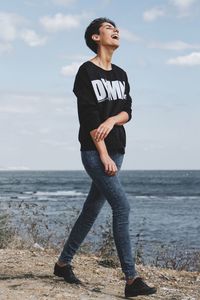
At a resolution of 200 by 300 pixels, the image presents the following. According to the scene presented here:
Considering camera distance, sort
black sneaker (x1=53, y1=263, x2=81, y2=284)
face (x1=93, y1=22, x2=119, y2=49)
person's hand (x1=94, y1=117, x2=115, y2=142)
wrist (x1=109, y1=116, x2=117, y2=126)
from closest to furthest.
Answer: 1. person's hand (x1=94, y1=117, x2=115, y2=142)
2. wrist (x1=109, y1=116, x2=117, y2=126)
3. face (x1=93, y1=22, x2=119, y2=49)
4. black sneaker (x1=53, y1=263, x2=81, y2=284)

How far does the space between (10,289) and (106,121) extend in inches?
70.5

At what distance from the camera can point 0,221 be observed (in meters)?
8.88

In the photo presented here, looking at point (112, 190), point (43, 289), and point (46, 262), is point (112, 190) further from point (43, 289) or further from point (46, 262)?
point (46, 262)

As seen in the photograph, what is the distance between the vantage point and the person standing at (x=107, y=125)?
4.56 m

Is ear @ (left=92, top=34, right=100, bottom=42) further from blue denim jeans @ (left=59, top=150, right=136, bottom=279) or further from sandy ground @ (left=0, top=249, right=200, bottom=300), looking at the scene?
sandy ground @ (left=0, top=249, right=200, bottom=300)

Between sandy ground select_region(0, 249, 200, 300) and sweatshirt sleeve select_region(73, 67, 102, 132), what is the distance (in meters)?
1.53

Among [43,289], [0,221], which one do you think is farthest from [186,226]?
[43,289]

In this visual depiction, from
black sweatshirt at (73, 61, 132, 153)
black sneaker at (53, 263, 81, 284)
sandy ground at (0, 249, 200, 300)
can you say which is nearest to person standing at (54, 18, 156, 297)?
black sweatshirt at (73, 61, 132, 153)

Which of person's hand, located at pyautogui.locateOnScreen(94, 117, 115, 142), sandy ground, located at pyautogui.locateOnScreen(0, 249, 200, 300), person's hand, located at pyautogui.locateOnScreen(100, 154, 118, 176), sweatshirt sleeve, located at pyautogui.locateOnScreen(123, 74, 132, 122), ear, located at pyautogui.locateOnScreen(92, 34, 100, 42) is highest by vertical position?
ear, located at pyautogui.locateOnScreen(92, 34, 100, 42)

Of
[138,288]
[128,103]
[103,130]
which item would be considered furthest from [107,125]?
[138,288]

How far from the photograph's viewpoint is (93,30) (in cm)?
481

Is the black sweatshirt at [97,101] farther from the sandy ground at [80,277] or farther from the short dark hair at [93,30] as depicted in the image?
the sandy ground at [80,277]

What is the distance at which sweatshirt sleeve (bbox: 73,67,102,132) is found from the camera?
4.56 metres

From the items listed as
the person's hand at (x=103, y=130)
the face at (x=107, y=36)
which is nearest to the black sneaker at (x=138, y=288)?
the person's hand at (x=103, y=130)
